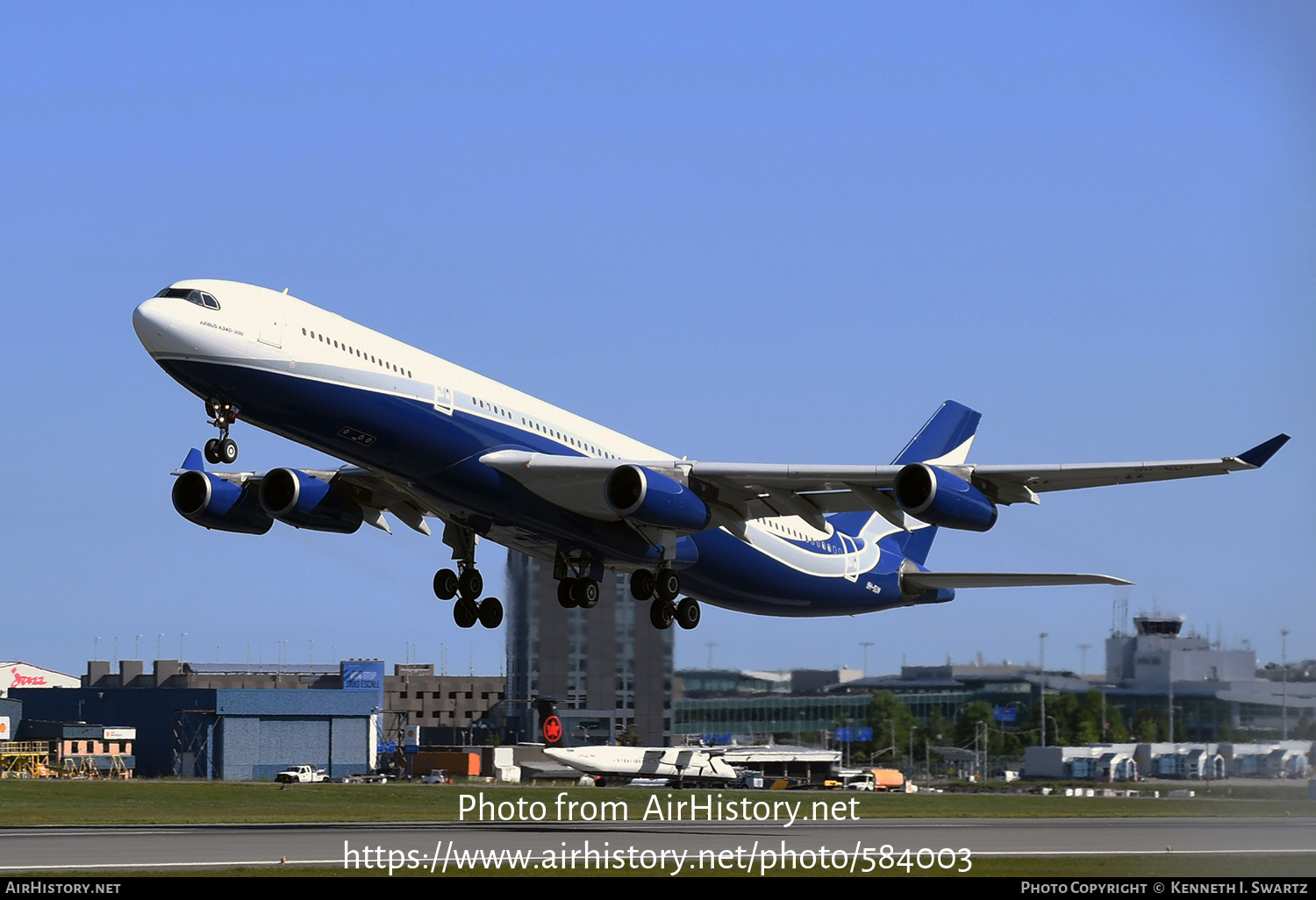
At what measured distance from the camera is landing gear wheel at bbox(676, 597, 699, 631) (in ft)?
143

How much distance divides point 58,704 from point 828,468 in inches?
3846

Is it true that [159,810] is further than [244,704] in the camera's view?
No

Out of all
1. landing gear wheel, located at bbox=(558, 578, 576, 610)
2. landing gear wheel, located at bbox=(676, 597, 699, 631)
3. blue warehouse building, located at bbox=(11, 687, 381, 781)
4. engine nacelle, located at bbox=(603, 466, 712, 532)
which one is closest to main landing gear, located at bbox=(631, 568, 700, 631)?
landing gear wheel, located at bbox=(676, 597, 699, 631)

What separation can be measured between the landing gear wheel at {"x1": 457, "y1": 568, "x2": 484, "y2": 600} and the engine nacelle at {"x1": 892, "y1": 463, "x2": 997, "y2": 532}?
564 inches

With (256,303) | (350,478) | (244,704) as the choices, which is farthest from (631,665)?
(244,704)

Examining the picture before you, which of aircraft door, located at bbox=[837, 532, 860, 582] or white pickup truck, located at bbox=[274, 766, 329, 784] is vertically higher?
aircraft door, located at bbox=[837, 532, 860, 582]

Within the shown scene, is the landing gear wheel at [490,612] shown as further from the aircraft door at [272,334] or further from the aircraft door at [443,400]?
the aircraft door at [272,334]

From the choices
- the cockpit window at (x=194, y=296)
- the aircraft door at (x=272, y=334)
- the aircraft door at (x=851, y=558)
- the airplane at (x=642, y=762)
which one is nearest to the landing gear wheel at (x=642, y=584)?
the aircraft door at (x=851, y=558)

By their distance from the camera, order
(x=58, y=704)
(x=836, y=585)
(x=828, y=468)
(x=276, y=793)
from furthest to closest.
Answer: (x=58, y=704)
(x=276, y=793)
(x=836, y=585)
(x=828, y=468)

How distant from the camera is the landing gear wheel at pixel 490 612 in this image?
44469 mm

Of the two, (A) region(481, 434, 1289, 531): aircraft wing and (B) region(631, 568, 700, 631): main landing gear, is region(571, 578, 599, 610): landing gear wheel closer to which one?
(B) region(631, 568, 700, 631): main landing gear

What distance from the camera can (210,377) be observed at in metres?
31.4

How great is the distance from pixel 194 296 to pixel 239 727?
81239 mm
